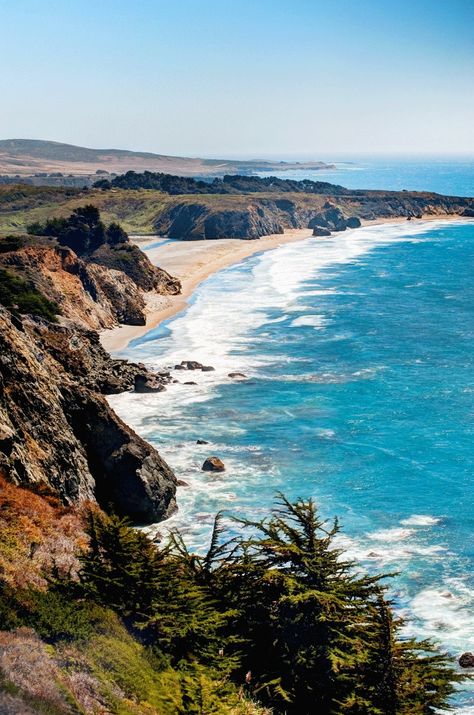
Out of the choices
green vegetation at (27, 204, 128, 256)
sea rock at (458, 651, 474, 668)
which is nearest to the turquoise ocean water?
sea rock at (458, 651, 474, 668)

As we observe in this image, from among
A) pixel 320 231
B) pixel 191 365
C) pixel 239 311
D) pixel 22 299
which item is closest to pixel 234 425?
pixel 191 365

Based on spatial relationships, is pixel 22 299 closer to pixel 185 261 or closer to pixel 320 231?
pixel 185 261

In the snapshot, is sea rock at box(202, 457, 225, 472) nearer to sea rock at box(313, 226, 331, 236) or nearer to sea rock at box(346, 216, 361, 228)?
sea rock at box(313, 226, 331, 236)

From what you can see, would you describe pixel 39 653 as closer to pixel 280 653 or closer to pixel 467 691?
pixel 280 653

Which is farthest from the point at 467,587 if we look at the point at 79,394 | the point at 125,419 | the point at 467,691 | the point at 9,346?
the point at 125,419

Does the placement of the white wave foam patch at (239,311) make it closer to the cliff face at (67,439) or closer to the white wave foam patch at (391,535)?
the cliff face at (67,439)

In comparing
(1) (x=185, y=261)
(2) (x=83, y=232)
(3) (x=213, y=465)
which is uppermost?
(2) (x=83, y=232)
